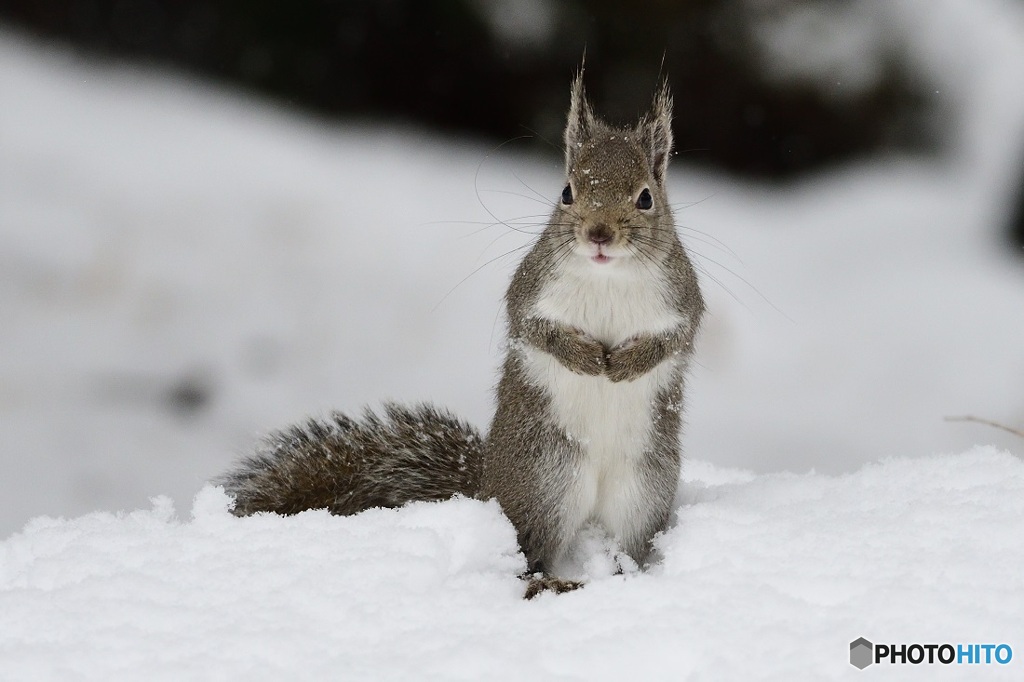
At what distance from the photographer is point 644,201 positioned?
204cm

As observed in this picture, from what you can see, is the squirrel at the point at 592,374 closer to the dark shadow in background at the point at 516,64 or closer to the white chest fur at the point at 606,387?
the white chest fur at the point at 606,387

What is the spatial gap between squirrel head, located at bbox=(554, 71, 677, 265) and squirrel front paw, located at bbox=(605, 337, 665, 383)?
0.54 ft

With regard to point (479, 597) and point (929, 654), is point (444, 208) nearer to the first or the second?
point (479, 597)

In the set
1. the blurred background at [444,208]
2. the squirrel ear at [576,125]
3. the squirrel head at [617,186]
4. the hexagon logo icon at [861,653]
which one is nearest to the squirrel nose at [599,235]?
the squirrel head at [617,186]

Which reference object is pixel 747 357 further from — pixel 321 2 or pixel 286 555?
pixel 286 555

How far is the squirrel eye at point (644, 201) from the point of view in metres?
2.03

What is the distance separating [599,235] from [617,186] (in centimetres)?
18

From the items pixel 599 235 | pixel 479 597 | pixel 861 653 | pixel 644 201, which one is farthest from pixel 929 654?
pixel 644 201

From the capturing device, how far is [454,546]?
1.70 m

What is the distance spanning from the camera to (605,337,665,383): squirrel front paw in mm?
1927

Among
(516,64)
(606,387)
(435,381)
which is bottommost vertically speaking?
(435,381)

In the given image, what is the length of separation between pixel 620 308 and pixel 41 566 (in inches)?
42.3

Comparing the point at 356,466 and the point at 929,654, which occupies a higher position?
the point at 929,654

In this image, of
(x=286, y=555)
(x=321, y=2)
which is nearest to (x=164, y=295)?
(x=321, y=2)
